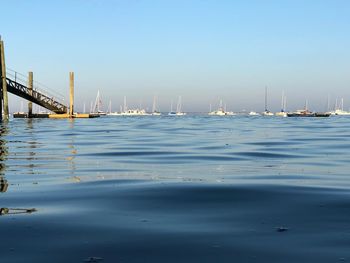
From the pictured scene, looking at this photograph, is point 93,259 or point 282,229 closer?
point 93,259

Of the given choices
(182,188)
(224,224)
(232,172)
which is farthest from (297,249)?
(232,172)

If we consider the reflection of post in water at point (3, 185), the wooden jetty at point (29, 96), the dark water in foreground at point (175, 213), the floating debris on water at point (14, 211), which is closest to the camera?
the dark water in foreground at point (175, 213)

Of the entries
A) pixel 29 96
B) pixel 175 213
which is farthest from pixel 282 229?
pixel 29 96

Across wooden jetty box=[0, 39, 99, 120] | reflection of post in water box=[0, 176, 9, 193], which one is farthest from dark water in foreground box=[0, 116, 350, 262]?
wooden jetty box=[0, 39, 99, 120]

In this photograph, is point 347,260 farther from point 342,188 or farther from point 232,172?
point 232,172

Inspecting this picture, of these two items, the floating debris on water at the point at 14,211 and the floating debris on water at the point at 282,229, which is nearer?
the floating debris on water at the point at 282,229

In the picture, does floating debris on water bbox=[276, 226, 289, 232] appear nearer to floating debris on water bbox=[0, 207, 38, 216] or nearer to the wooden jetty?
floating debris on water bbox=[0, 207, 38, 216]

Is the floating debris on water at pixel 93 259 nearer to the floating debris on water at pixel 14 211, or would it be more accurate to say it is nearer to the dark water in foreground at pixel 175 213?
the dark water in foreground at pixel 175 213

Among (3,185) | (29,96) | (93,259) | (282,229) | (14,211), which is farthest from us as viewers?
(29,96)

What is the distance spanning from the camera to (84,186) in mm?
8016

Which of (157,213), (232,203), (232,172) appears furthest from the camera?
(232,172)

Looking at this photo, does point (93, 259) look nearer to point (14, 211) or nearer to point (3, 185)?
point (14, 211)

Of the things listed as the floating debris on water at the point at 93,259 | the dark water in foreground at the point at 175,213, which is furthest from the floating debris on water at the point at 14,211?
the floating debris on water at the point at 93,259

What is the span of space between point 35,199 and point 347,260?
453cm
